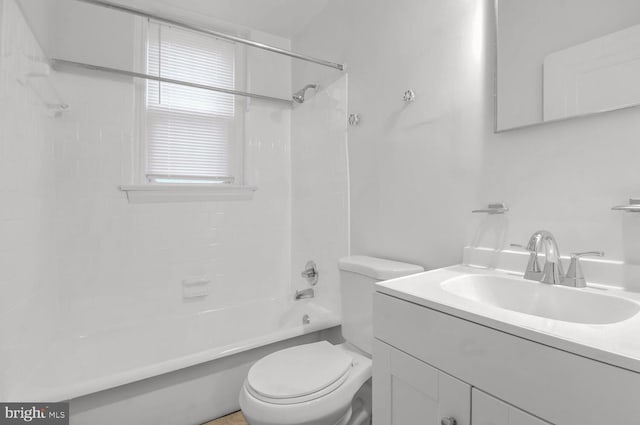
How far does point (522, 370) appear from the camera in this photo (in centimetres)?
59

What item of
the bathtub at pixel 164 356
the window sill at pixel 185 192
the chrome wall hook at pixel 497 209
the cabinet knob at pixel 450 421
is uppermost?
the window sill at pixel 185 192

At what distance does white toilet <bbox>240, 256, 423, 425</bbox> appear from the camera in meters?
1.08

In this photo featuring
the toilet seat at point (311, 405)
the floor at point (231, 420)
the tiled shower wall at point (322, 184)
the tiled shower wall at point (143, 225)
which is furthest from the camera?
the tiled shower wall at point (322, 184)

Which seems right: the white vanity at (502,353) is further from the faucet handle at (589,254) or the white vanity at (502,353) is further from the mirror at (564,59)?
the mirror at (564,59)

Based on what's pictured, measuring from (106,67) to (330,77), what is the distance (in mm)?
1335


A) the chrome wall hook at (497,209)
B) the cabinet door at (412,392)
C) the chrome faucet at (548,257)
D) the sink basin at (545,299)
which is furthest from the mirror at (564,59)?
the cabinet door at (412,392)

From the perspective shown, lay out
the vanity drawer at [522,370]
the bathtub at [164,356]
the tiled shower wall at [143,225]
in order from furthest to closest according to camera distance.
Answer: the tiled shower wall at [143,225], the bathtub at [164,356], the vanity drawer at [522,370]

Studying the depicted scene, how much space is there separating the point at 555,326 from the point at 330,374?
0.85 meters

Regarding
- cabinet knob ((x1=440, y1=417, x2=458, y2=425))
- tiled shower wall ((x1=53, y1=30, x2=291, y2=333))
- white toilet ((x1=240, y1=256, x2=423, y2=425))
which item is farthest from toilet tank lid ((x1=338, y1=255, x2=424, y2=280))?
tiled shower wall ((x1=53, y1=30, x2=291, y2=333))

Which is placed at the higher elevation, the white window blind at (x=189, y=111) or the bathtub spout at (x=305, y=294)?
the white window blind at (x=189, y=111)

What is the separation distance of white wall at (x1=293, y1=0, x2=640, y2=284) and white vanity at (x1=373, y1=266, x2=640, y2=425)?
0.21 metres

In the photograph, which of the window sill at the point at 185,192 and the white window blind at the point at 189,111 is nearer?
the window sill at the point at 185,192

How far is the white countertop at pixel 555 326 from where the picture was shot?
50cm

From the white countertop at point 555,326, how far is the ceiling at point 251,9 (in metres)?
1.98
